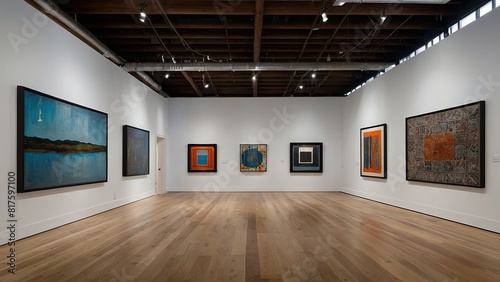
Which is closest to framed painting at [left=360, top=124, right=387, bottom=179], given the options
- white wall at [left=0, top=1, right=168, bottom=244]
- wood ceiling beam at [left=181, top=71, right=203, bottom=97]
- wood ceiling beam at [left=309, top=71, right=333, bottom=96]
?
wood ceiling beam at [left=309, top=71, right=333, bottom=96]

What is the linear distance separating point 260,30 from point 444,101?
4.19 m

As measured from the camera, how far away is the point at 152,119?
1064 centimetres

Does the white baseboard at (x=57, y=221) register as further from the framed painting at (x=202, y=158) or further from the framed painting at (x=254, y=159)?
the framed painting at (x=254, y=159)

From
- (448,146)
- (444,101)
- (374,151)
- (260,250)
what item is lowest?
(260,250)

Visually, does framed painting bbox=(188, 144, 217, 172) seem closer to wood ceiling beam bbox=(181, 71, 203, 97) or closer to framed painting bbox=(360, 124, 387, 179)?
wood ceiling beam bbox=(181, 71, 203, 97)

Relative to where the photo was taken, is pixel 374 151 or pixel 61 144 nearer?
pixel 61 144

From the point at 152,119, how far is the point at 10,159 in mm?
6454

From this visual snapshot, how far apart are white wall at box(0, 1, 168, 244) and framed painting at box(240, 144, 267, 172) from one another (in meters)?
4.68

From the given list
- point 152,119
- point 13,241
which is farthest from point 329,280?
point 152,119

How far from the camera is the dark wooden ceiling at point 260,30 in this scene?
6.03 metres

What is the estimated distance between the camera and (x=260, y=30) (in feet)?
22.0

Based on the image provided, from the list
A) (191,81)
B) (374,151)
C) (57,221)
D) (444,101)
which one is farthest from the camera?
(191,81)

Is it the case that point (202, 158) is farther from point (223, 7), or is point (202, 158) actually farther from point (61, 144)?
point (223, 7)

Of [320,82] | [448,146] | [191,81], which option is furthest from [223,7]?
[320,82]
